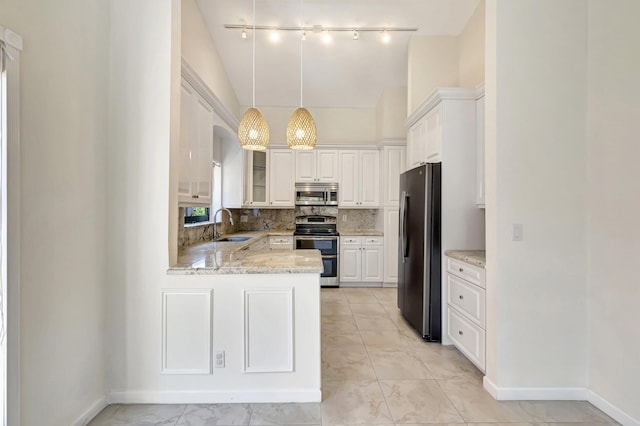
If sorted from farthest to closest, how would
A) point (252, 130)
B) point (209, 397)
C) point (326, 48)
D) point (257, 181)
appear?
point (257, 181) → point (326, 48) → point (252, 130) → point (209, 397)

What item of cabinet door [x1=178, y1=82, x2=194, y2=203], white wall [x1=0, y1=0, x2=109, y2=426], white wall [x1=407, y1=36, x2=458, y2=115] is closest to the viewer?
white wall [x1=0, y1=0, x2=109, y2=426]

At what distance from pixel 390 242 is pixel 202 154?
327 centimetres

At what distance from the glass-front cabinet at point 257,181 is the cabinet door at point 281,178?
0.29 ft

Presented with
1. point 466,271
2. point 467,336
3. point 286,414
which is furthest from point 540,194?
point 286,414

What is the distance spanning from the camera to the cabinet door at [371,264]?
5.24m

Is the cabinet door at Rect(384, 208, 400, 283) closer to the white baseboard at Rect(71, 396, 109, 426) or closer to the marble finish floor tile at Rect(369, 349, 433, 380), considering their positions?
the marble finish floor tile at Rect(369, 349, 433, 380)

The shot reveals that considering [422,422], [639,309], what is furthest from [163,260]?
[639,309]

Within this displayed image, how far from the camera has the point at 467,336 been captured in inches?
106

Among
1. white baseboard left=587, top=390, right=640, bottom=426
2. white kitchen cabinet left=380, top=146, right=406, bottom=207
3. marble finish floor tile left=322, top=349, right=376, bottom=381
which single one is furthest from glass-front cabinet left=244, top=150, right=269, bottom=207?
white baseboard left=587, top=390, right=640, bottom=426

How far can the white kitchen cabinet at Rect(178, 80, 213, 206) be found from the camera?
2.60 m

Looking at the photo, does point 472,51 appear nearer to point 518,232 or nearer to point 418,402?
point 518,232

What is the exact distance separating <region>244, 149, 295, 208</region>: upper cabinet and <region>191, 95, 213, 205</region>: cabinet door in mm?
2119

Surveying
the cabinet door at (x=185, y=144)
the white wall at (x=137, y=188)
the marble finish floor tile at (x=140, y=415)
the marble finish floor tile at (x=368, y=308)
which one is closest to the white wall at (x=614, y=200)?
the marble finish floor tile at (x=368, y=308)

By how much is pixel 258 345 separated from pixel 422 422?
1.11 meters
